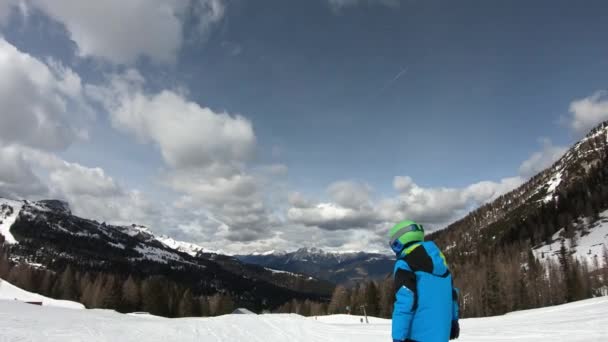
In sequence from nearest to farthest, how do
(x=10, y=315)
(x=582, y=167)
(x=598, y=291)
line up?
1. (x=10, y=315)
2. (x=598, y=291)
3. (x=582, y=167)

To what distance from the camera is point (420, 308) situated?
3963 mm

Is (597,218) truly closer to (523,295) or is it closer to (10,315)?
(523,295)

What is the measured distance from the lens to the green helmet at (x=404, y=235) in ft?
13.8

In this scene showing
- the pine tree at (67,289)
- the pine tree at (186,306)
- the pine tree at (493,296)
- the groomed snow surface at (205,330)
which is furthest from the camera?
the pine tree at (67,289)

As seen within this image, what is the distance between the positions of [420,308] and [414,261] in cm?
49

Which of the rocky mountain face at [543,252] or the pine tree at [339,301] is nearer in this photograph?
the rocky mountain face at [543,252]

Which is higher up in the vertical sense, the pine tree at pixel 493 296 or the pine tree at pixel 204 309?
the pine tree at pixel 493 296

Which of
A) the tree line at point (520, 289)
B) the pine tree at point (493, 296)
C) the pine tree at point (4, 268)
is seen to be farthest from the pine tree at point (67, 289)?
the pine tree at point (493, 296)

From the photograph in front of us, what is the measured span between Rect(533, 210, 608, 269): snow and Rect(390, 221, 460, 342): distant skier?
128 metres

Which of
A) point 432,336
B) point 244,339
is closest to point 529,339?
point 244,339

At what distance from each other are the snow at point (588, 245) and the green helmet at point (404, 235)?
128 metres

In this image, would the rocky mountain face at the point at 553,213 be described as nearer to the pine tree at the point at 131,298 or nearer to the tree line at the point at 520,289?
the tree line at the point at 520,289

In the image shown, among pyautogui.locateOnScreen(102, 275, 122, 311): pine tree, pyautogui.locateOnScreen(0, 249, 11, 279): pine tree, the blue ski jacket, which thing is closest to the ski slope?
the blue ski jacket

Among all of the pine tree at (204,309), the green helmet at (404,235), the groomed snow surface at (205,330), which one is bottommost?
the pine tree at (204,309)
